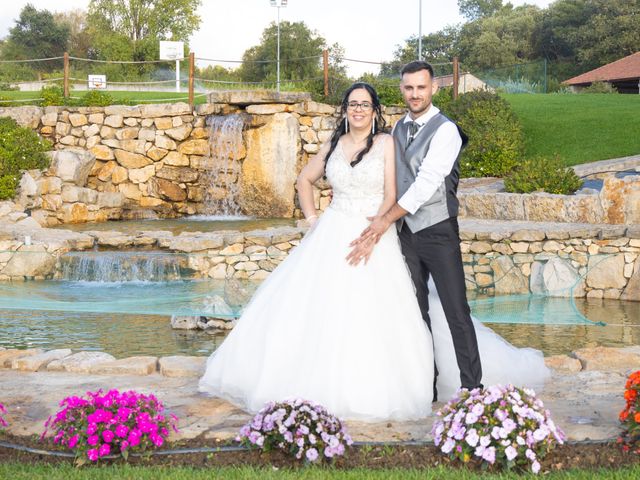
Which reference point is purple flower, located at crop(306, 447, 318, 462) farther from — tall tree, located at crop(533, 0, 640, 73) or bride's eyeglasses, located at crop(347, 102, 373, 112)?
tall tree, located at crop(533, 0, 640, 73)

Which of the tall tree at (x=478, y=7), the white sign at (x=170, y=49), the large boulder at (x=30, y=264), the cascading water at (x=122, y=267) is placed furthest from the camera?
the tall tree at (x=478, y=7)

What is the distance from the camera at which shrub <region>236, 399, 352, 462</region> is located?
379cm

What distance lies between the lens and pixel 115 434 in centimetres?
390

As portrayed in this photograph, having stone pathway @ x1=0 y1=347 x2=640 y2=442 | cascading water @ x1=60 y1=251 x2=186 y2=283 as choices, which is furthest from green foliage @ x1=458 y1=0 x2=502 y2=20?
stone pathway @ x1=0 y1=347 x2=640 y2=442

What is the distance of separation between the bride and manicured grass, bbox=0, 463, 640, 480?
79cm

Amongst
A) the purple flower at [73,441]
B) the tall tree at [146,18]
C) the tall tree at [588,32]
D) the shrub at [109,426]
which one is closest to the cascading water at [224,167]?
the shrub at [109,426]

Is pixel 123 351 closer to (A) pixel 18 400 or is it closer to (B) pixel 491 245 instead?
(A) pixel 18 400

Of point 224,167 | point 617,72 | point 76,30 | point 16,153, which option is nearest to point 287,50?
point 617,72

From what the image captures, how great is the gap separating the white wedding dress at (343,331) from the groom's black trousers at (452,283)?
190 millimetres

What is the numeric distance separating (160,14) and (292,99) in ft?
117

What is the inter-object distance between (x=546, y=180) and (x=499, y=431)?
1038cm

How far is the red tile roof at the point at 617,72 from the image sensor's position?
33281mm

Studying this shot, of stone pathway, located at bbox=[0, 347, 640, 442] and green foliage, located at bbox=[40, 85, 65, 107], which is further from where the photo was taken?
green foliage, located at bbox=[40, 85, 65, 107]

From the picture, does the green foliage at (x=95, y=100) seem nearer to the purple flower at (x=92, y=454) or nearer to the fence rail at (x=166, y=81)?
the fence rail at (x=166, y=81)
